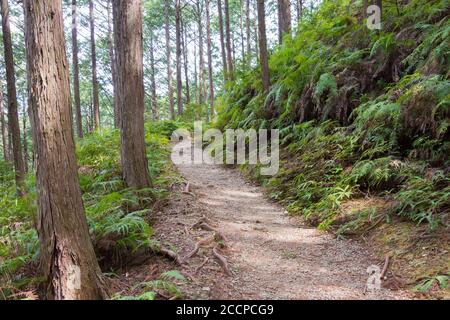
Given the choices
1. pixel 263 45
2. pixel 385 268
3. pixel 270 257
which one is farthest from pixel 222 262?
pixel 263 45

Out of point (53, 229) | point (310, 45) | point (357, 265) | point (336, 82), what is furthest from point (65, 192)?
point (310, 45)

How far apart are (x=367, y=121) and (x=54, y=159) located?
5875 millimetres

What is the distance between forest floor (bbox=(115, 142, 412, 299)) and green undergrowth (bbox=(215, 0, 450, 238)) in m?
0.55

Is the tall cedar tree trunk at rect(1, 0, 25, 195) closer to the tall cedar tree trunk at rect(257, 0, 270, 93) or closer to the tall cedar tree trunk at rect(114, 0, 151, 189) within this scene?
the tall cedar tree trunk at rect(114, 0, 151, 189)

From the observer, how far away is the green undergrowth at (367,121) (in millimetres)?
5578

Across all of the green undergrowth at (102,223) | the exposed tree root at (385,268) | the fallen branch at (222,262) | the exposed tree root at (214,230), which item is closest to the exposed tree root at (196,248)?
the exposed tree root at (214,230)

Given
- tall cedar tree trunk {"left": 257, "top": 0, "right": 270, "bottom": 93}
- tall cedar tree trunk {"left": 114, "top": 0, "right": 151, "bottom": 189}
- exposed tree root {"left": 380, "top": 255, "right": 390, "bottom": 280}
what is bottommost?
exposed tree root {"left": 380, "top": 255, "right": 390, "bottom": 280}

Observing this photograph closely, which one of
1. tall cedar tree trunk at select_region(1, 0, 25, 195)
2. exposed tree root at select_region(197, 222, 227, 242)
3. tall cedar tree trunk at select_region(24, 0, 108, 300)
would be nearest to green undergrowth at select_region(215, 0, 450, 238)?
exposed tree root at select_region(197, 222, 227, 242)

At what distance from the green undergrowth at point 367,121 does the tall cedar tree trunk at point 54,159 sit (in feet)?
13.0

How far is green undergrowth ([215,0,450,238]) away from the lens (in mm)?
5578

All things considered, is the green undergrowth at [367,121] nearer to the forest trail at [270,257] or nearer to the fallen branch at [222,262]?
the forest trail at [270,257]

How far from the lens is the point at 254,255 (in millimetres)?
5070

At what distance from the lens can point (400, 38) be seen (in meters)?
7.93

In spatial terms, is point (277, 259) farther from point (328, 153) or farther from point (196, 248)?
point (328, 153)
